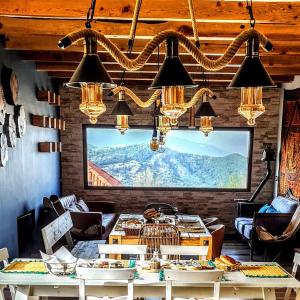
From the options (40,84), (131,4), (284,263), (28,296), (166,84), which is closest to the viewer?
(166,84)

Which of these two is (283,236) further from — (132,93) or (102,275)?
(102,275)

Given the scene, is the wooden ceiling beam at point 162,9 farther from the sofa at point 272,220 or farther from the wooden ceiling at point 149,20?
the sofa at point 272,220

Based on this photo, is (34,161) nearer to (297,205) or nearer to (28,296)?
(28,296)

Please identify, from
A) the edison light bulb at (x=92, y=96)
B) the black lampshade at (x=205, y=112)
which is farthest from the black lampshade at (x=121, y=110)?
the edison light bulb at (x=92, y=96)

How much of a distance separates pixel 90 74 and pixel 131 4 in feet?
6.17

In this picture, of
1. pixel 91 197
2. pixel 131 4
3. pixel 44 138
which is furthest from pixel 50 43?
pixel 91 197

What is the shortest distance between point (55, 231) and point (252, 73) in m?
3.33

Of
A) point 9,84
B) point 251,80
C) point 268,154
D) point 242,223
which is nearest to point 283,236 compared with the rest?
point 242,223

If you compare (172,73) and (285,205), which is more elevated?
(172,73)

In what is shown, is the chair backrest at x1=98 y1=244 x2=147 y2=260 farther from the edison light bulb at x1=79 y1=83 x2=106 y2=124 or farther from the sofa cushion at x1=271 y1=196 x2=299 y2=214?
the sofa cushion at x1=271 y1=196 x2=299 y2=214

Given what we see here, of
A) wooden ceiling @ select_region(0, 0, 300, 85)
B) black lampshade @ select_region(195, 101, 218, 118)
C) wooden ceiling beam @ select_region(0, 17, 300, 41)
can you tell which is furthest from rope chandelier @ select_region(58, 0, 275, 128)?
black lampshade @ select_region(195, 101, 218, 118)

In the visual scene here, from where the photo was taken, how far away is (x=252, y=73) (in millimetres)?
1809

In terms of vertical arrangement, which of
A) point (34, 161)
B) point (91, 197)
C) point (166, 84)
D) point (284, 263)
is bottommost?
point (284, 263)

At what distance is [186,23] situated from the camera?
379 centimetres
